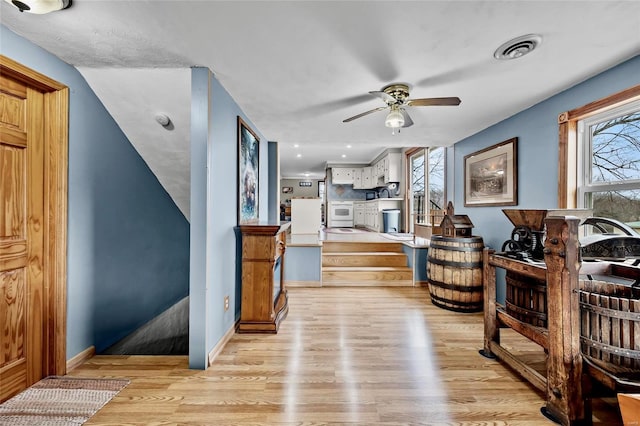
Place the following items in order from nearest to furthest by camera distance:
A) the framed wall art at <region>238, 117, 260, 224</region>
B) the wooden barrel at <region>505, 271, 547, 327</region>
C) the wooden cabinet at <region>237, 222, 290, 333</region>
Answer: the wooden barrel at <region>505, 271, 547, 327</region>
the wooden cabinet at <region>237, 222, 290, 333</region>
the framed wall art at <region>238, 117, 260, 224</region>

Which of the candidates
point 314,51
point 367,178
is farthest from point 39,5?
point 367,178

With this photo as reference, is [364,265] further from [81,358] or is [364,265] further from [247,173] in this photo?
[81,358]

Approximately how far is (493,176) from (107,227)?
3.99 meters

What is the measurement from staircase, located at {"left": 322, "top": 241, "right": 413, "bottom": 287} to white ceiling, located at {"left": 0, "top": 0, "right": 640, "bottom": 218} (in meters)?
2.28

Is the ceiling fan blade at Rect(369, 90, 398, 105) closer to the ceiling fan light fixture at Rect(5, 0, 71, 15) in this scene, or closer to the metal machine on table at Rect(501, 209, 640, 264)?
the metal machine on table at Rect(501, 209, 640, 264)

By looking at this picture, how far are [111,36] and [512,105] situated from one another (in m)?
3.22

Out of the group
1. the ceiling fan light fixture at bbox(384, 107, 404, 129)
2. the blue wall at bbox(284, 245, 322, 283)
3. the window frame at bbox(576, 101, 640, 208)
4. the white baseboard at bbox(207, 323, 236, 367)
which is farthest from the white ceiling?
the blue wall at bbox(284, 245, 322, 283)

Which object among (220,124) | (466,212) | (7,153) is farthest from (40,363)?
(466,212)

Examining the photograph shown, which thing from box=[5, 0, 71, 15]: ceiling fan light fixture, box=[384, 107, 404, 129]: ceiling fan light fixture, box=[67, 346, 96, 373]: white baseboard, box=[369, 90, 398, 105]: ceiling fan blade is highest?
box=[5, 0, 71, 15]: ceiling fan light fixture

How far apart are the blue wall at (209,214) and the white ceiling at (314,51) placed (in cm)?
23

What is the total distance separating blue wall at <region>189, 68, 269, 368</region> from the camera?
76.5 inches

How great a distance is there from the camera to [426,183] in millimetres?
Result: 5695

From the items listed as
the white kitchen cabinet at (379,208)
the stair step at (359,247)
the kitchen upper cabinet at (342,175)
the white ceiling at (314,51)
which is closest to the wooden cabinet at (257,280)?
the white ceiling at (314,51)

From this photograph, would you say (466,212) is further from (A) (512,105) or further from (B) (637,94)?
(B) (637,94)
